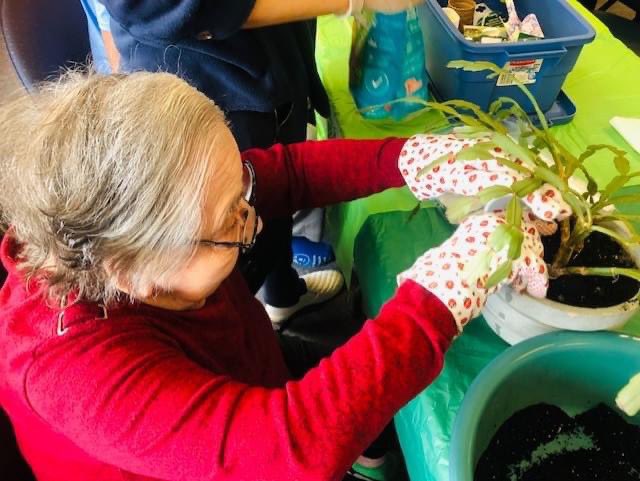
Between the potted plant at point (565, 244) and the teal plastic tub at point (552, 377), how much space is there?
0.02 meters

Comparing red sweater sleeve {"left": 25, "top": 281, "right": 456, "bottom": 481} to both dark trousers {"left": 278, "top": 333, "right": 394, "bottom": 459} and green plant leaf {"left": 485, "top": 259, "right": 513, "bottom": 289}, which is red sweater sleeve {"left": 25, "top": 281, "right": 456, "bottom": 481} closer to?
green plant leaf {"left": 485, "top": 259, "right": 513, "bottom": 289}

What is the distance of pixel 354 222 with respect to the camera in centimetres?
91

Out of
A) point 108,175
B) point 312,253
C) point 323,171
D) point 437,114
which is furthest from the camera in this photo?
point 312,253

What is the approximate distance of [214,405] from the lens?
49cm

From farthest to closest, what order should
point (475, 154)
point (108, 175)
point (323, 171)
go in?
point (323, 171) < point (475, 154) < point (108, 175)

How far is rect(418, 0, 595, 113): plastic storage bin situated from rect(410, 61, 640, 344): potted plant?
288mm

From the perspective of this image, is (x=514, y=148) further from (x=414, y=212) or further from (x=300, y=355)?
(x=300, y=355)

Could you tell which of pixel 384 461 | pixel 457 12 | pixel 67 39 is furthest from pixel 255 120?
pixel 384 461

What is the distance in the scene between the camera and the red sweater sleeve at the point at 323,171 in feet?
2.50

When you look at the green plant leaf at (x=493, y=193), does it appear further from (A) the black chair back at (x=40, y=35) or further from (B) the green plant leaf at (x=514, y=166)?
(A) the black chair back at (x=40, y=35)

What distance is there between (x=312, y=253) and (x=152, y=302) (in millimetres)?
1001

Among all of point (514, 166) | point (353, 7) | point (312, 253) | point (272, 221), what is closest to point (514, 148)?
point (514, 166)

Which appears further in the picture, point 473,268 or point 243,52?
point 243,52

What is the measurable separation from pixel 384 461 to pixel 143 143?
2.51ft
